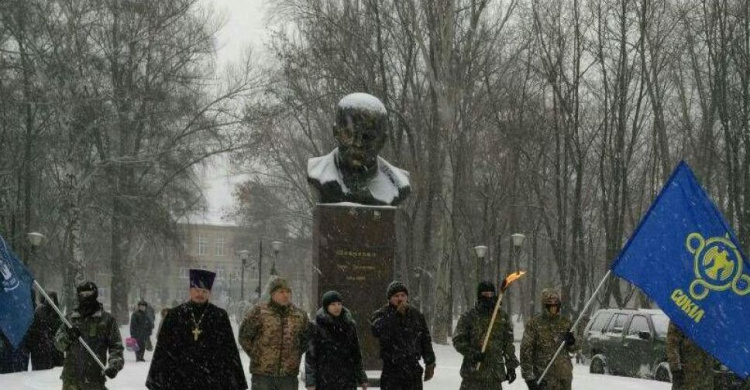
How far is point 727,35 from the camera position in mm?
25984

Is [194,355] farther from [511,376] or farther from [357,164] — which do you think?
[357,164]

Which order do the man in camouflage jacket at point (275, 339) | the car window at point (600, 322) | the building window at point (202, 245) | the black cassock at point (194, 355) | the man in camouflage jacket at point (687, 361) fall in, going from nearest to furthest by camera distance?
1. the black cassock at point (194, 355)
2. the man in camouflage jacket at point (275, 339)
3. the man in camouflage jacket at point (687, 361)
4. the car window at point (600, 322)
5. the building window at point (202, 245)

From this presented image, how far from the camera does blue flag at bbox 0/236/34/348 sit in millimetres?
8812

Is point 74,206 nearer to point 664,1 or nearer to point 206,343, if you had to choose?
point 664,1

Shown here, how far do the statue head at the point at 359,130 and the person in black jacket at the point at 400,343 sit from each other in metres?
5.11

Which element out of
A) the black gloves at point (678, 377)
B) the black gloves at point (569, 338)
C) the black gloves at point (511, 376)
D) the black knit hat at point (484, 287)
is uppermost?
the black knit hat at point (484, 287)

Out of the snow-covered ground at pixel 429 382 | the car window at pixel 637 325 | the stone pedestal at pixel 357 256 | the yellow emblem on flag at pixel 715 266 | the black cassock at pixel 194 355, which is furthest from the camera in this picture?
the car window at pixel 637 325

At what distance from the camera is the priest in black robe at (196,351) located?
7004 millimetres

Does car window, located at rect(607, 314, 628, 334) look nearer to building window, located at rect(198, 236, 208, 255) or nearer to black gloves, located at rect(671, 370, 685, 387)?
black gloves, located at rect(671, 370, 685, 387)

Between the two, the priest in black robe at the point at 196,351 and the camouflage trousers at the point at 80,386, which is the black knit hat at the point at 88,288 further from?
the priest in black robe at the point at 196,351

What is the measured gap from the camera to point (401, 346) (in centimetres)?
824

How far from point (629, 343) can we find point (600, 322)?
196 centimetres

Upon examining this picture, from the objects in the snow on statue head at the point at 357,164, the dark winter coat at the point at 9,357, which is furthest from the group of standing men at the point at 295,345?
the dark winter coat at the point at 9,357

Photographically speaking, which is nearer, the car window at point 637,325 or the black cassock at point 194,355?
the black cassock at point 194,355
